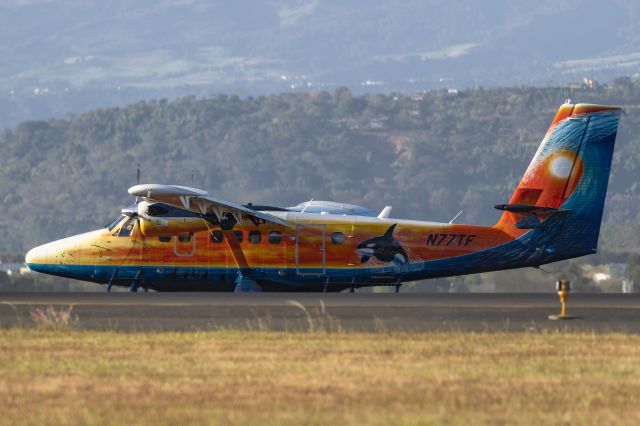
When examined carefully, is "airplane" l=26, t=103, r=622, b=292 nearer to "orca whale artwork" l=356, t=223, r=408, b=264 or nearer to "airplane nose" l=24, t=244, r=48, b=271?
"orca whale artwork" l=356, t=223, r=408, b=264

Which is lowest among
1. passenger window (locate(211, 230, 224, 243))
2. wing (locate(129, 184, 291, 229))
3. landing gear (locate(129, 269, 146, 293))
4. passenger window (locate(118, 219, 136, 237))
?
landing gear (locate(129, 269, 146, 293))

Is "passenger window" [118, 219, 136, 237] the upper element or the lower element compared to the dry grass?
upper

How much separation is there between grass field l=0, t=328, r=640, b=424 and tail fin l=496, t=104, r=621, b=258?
521 inches

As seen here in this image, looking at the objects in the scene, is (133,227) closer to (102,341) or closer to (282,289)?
(282,289)

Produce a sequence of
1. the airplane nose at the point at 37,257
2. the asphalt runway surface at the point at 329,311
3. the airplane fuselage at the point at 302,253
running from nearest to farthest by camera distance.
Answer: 1. the asphalt runway surface at the point at 329,311
2. the airplane fuselage at the point at 302,253
3. the airplane nose at the point at 37,257

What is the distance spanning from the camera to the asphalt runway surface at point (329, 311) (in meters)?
38.2

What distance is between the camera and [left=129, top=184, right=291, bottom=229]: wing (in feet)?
158

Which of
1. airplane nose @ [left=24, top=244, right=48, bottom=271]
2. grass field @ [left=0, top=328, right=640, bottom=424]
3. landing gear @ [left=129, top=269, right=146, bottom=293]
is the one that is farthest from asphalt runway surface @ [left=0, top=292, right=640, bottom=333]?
airplane nose @ [left=24, top=244, right=48, bottom=271]

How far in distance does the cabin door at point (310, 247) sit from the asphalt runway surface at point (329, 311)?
3.74 meters

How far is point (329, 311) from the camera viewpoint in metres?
41.2

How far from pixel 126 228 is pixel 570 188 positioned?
13481 millimetres

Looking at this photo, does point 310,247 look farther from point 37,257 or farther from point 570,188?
point 37,257

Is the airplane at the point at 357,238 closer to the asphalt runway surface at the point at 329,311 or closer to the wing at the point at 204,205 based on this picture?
the wing at the point at 204,205

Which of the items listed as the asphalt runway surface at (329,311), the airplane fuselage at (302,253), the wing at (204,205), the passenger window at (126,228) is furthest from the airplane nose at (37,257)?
the wing at (204,205)
